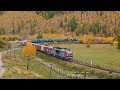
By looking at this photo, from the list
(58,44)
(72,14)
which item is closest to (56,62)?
(58,44)

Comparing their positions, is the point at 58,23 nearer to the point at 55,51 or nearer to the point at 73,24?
the point at 73,24

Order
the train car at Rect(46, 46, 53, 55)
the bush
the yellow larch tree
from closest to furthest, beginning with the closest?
the bush < the yellow larch tree < the train car at Rect(46, 46, 53, 55)

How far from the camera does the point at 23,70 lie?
15305 millimetres

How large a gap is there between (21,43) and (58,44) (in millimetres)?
1223

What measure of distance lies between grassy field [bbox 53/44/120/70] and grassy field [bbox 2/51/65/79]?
3.47ft

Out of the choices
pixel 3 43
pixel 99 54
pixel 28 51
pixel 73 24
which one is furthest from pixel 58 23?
pixel 3 43

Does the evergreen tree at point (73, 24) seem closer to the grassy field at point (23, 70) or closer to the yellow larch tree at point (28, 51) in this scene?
the yellow larch tree at point (28, 51)

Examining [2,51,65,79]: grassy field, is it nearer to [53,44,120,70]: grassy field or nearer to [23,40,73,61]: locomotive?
[23,40,73,61]: locomotive

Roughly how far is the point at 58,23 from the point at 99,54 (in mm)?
1695

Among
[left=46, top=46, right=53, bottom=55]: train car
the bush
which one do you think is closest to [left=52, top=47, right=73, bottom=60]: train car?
[left=46, top=46, right=53, bottom=55]: train car

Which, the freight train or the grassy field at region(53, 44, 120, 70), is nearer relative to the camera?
the grassy field at region(53, 44, 120, 70)

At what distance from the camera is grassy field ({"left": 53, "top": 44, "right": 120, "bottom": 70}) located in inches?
606

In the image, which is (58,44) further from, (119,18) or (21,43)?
(119,18)

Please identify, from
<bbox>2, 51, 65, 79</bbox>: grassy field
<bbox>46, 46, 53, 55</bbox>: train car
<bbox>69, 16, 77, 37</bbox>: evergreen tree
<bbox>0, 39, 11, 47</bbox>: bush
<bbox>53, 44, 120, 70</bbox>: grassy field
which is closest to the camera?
<bbox>2, 51, 65, 79</bbox>: grassy field
